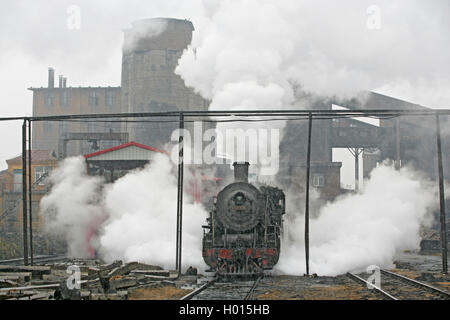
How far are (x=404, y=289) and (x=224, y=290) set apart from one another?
13.6 ft

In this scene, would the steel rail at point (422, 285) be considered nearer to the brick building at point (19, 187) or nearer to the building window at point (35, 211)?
the brick building at point (19, 187)

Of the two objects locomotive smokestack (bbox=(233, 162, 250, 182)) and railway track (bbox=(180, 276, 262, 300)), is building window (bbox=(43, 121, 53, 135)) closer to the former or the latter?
locomotive smokestack (bbox=(233, 162, 250, 182))

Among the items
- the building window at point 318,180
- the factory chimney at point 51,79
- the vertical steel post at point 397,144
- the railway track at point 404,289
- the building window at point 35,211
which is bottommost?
the railway track at point 404,289

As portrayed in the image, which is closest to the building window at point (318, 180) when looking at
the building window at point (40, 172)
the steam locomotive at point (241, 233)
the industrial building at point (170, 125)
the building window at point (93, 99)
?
the industrial building at point (170, 125)

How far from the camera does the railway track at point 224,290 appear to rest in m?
10.7

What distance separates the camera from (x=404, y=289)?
39.1ft

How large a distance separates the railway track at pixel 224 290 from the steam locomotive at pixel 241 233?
531 mm

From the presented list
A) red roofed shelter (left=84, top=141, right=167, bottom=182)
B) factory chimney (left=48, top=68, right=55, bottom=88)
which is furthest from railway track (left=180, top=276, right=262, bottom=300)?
factory chimney (left=48, top=68, right=55, bottom=88)

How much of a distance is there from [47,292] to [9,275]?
256 centimetres

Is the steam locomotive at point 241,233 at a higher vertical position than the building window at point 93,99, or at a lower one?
lower

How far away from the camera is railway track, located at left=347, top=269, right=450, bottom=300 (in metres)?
10.7

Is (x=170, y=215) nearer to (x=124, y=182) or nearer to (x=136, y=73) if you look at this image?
(x=124, y=182)

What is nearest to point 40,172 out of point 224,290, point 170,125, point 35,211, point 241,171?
point 35,211

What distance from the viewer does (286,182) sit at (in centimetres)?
3438
